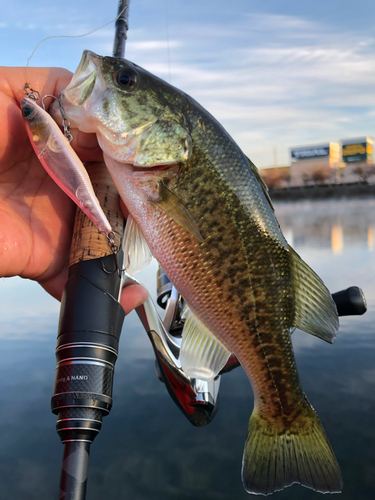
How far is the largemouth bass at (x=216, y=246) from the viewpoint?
4.71ft

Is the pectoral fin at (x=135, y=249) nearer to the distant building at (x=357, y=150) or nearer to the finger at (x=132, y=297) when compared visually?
the finger at (x=132, y=297)

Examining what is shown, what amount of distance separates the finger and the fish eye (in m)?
1.03

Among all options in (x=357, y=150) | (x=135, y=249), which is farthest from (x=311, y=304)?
(x=357, y=150)

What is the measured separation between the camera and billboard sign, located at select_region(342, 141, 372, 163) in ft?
265

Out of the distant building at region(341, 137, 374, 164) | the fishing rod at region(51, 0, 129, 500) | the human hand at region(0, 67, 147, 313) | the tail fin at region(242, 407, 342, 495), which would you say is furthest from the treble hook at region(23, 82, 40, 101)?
the distant building at region(341, 137, 374, 164)

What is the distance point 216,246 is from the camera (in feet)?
4.71

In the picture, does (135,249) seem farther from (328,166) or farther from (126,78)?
(328,166)

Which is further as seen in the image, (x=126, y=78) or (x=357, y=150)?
(x=357, y=150)

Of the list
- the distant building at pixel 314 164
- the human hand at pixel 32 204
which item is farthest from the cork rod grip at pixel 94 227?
the distant building at pixel 314 164

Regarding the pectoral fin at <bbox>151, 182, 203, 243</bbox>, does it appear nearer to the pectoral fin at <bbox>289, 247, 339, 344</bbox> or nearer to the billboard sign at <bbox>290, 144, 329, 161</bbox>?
the pectoral fin at <bbox>289, 247, 339, 344</bbox>

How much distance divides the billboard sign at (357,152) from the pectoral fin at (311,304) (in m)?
88.4

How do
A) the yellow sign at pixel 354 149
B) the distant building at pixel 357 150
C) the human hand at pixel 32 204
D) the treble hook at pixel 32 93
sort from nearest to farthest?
1. the treble hook at pixel 32 93
2. the human hand at pixel 32 204
3. the distant building at pixel 357 150
4. the yellow sign at pixel 354 149

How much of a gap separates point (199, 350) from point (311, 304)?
19.4 inches

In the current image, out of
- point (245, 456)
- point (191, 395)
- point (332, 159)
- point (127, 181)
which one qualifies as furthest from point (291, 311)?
point (332, 159)
